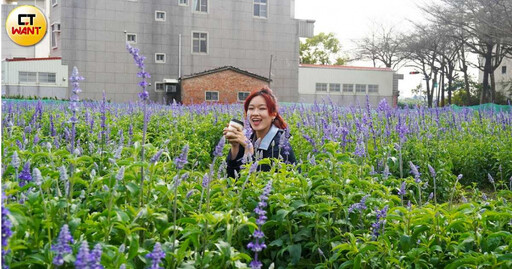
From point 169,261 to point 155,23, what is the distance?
37.1 meters

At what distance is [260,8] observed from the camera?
40969mm

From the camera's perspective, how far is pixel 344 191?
3.11m

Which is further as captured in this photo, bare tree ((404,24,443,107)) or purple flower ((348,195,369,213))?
bare tree ((404,24,443,107))

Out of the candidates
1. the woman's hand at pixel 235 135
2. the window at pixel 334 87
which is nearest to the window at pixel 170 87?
the window at pixel 334 87

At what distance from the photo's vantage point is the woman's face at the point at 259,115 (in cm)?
546

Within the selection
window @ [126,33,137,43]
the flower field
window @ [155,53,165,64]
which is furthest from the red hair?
window @ [155,53,165,64]

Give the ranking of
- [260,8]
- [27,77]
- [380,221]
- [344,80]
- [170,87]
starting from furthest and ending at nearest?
[344,80], [260,8], [27,77], [170,87], [380,221]

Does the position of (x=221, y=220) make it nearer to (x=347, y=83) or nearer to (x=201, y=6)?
(x=201, y=6)

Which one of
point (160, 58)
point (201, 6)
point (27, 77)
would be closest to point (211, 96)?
point (160, 58)

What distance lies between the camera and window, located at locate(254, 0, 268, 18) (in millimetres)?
40656

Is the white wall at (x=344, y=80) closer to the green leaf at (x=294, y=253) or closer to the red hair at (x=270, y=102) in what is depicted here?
the red hair at (x=270, y=102)

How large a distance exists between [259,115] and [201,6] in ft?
116

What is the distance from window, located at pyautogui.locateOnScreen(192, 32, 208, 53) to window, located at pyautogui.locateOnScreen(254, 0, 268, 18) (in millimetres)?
4611

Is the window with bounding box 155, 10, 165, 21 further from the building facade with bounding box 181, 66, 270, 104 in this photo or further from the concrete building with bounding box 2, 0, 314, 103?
the building facade with bounding box 181, 66, 270, 104
